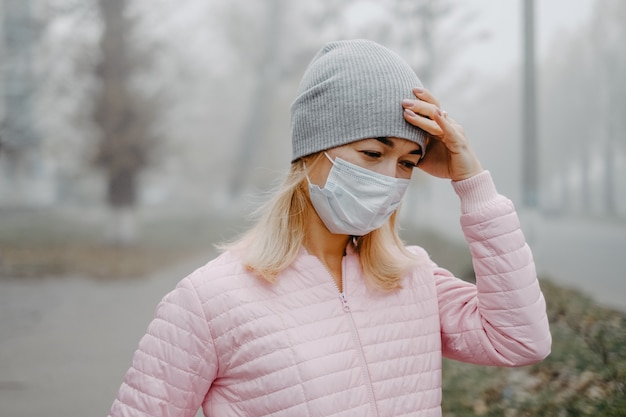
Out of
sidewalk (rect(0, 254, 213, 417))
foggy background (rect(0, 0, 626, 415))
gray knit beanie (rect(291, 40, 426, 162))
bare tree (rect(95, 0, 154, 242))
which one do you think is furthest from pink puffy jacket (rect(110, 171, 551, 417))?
bare tree (rect(95, 0, 154, 242))

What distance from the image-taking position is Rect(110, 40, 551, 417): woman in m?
1.30

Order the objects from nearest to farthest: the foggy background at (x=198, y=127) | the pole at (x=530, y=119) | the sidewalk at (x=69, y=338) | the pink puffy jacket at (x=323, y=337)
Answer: the pink puffy jacket at (x=323, y=337) < the sidewalk at (x=69, y=338) < the foggy background at (x=198, y=127) < the pole at (x=530, y=119)

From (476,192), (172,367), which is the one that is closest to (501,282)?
(476,192)

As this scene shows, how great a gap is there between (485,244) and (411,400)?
0.39m

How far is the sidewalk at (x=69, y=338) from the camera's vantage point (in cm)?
354

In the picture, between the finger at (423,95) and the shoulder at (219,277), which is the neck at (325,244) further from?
the finger at (423,95)

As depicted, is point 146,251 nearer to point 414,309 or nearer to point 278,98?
point 278,98

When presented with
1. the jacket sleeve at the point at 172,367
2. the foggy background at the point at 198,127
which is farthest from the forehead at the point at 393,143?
the foggy background at the point at 198,127

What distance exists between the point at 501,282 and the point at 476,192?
21 cm

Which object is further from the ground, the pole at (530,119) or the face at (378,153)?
the pole at (530,119)

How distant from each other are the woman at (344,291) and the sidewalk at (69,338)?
8.21 feet

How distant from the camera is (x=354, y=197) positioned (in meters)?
1.38

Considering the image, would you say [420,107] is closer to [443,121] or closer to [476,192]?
[443,121]

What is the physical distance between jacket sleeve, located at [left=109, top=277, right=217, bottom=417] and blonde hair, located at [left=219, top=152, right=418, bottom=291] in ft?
0.57
